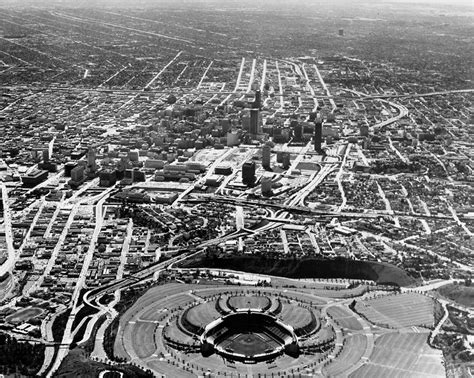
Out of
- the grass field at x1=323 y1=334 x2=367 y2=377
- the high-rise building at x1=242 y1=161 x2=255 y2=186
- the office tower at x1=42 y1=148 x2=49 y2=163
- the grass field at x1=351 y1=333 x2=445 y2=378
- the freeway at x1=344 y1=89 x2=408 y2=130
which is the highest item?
the grass field at x1=351 y1=333 x2=445 y2=378

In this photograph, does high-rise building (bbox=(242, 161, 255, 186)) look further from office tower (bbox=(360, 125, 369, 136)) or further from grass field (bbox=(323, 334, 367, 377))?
grass field (bbox=(323, 334, 367, 377))

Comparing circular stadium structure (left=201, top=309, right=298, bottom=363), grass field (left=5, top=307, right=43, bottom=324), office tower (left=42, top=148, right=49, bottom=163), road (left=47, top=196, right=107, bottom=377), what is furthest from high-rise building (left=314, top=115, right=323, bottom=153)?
grass field (left=5, top=307, right=43, bottom=324)

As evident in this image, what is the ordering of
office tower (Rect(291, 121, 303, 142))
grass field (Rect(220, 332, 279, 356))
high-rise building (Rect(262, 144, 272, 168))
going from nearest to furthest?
1. grass field (Rect(220, 332, 279, 356))
2. high-rise building (Rect(262, 144, 272, 168))
3. office tower (Rect(291, 121, 303, 142))

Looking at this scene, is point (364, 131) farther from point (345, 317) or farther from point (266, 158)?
point (345, 317)

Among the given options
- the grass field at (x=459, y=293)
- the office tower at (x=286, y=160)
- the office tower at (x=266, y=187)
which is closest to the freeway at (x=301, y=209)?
the office tower at (x=266, y=187)

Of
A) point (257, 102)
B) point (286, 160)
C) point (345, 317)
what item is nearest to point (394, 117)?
point (257, 102)

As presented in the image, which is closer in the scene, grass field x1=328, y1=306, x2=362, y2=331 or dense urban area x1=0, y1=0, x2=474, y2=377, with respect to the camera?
dense urban area x1=0, y1=0, x2=474, y2=377

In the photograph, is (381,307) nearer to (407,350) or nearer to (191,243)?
(407,350)
